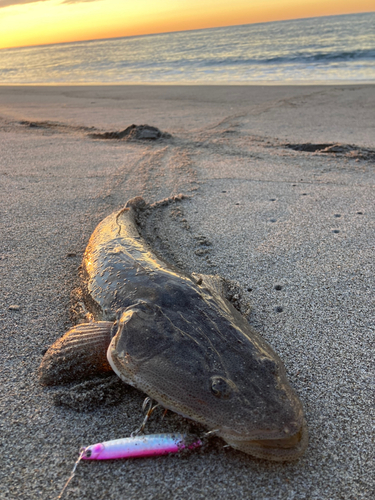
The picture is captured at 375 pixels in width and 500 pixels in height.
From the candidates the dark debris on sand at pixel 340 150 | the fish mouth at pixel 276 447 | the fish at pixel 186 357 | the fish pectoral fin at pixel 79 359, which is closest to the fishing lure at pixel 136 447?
the fish at pixel 186 357

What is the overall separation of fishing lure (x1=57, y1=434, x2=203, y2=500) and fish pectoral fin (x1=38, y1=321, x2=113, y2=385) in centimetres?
50

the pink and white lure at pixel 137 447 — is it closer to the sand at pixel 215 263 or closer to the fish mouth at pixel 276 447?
the sand at pixel 215 263

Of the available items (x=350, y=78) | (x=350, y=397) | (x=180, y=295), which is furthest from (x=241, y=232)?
(x=350, y=78)

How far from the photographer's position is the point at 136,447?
1816mm

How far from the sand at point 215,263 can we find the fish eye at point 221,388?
0.96 feet

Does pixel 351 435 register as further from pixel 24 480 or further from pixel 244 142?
pixel 244 142

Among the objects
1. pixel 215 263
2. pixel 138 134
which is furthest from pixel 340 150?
pixel 215 263

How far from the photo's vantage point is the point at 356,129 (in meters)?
7.62

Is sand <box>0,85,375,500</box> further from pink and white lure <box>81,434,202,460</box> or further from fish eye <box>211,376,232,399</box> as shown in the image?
fish eye <box>211,376,232,399</box>

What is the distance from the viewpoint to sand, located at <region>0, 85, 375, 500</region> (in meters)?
1.78

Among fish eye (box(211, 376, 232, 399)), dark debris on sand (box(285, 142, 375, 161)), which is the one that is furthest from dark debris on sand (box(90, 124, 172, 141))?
fish eye (box(211, 376, 232, 399))

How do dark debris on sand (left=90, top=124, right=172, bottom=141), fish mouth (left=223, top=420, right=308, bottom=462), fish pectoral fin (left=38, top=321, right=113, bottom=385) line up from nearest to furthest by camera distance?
fish mouth (left=223, top=420, right=308, bottom=462) → fish pectoral fin (left=38, top=321, right=113, bottom=385) → dark debris on sand (left=90, top=124, right=172, bottom=141)

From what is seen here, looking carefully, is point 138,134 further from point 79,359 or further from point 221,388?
point 221,388

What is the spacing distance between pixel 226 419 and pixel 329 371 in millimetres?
932
